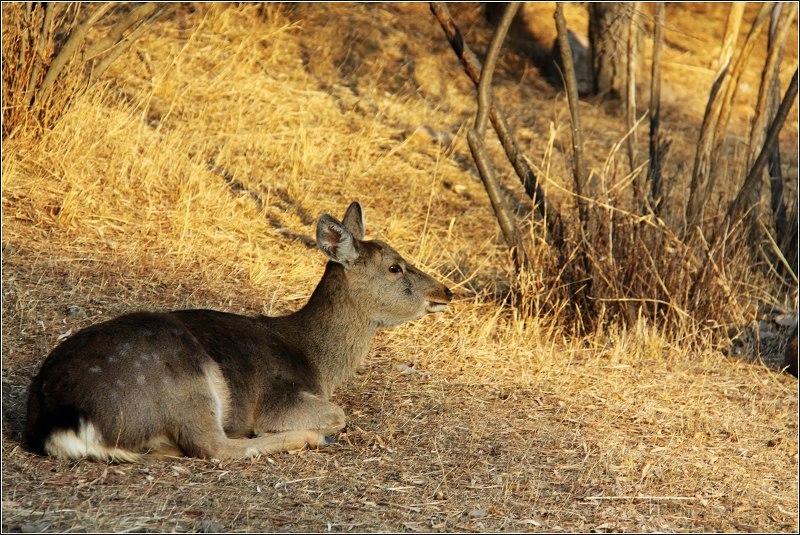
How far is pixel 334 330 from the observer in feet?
22.2

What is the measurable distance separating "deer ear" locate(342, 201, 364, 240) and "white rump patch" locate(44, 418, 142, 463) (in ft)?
7.95

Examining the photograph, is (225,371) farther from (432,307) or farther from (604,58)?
(604,58)

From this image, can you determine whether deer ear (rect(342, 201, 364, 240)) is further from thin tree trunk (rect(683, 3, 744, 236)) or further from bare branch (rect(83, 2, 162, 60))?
thin tree trunk (rect(683, 3, 744, 236))

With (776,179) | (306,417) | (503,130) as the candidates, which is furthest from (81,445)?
(776,179)

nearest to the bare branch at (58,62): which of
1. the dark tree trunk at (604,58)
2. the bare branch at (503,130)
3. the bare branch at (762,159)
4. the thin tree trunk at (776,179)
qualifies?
the bare branch at (503,130)

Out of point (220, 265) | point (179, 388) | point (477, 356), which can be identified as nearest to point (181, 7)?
point (220, 265)

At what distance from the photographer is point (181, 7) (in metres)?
13.7

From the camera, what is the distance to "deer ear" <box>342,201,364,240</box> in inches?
285

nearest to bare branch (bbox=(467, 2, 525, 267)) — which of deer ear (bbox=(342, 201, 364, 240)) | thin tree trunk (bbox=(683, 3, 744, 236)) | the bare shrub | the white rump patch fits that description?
thin tree trunk (bbox=(683, 3, 744, 236))

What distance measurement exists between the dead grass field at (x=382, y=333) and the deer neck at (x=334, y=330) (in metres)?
0.31

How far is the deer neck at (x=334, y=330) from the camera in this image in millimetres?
6715

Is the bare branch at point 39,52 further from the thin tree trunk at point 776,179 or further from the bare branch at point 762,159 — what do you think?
the thin tree trunk at point 776,179

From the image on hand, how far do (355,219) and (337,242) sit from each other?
51 cm

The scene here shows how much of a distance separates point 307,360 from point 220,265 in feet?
7.42
